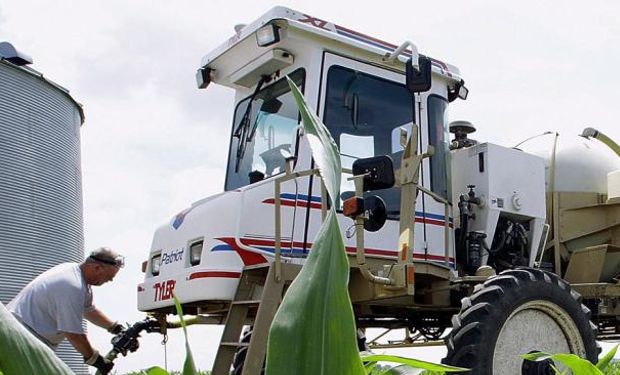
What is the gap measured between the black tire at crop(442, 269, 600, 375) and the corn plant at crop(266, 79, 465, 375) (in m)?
4.44

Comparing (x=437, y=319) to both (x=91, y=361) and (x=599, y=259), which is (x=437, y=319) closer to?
(x=599, y=259)

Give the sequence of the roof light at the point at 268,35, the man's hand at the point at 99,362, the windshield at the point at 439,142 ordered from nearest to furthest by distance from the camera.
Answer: the man's hand at the point at 99,362
the roof light at the point at 268,35
the windshield at the point at 439,142

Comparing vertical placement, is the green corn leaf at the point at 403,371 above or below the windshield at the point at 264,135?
below

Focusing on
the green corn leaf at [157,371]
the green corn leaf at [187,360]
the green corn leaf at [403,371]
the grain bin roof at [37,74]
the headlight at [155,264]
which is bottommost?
the green corn leaf at [403,371]

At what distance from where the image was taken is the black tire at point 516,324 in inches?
186

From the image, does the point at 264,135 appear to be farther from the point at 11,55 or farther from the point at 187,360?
the point at 11,55

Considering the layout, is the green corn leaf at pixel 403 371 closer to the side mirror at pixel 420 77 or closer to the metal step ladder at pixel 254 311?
the metal step ladder at pixel 254 311

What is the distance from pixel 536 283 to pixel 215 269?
2067mm

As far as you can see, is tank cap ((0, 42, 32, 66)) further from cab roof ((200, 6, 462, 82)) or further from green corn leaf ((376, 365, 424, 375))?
green corn leaf ((376, 365, 424, 375))

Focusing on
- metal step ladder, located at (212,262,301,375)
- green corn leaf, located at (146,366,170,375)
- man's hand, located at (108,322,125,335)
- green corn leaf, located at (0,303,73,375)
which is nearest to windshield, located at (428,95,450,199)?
metal step ladder, located at (212,262,301,375)

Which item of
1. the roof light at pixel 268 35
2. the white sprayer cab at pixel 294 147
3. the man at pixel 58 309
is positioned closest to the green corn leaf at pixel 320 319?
the man at pixel 58 309

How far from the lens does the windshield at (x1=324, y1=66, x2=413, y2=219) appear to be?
546cm

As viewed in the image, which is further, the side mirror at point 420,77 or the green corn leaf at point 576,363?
the side mirror at point 420,77

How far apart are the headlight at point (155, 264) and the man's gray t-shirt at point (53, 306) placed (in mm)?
1303
